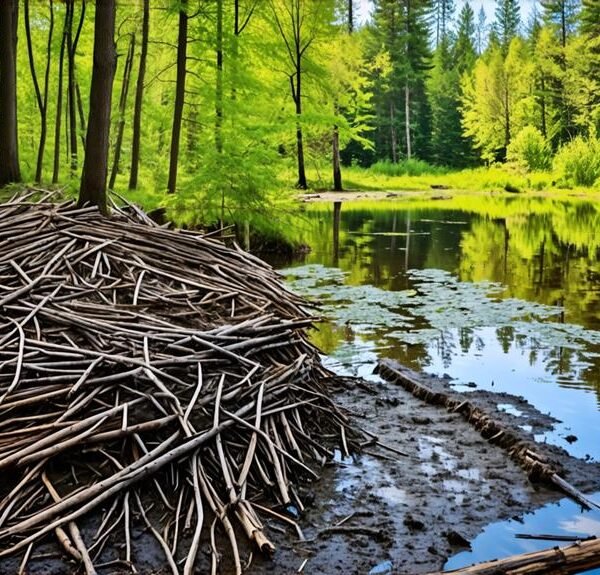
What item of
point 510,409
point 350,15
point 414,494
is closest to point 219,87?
point 510,409

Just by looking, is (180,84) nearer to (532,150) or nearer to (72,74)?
(72,74)

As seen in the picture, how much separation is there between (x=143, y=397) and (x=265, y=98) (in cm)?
1781

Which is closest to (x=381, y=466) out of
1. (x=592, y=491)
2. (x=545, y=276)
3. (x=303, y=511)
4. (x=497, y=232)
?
(x=303, y=511)

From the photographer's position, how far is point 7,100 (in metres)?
14.4

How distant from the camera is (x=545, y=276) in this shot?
14.5 metres

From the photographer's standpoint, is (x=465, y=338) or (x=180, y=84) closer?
(x=465, y=338)

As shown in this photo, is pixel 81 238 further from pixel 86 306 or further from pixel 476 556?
pixel 476 556

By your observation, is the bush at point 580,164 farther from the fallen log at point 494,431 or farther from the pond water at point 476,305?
the fallen log at point 494,431

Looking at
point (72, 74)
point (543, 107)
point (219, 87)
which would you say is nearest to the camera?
point (219, 87)

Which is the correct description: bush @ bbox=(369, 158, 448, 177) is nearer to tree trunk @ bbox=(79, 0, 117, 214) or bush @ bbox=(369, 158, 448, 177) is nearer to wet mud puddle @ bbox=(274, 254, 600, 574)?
wet mud puddle @ bbox=(274, 254, 600, 574)

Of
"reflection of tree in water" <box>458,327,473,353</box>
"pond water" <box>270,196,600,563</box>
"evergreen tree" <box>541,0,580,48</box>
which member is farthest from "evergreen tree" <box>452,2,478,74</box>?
"reflection of tree in water" <box>458,327,473,353</box>

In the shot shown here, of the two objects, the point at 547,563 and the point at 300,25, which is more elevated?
the point at 300,25

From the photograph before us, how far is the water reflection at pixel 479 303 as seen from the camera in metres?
7.99

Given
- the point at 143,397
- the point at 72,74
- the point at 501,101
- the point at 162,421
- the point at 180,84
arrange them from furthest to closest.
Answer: the point at 501,101, the point at 72,74, the point at 180,84, the point at 143,397, the point at 162,421
